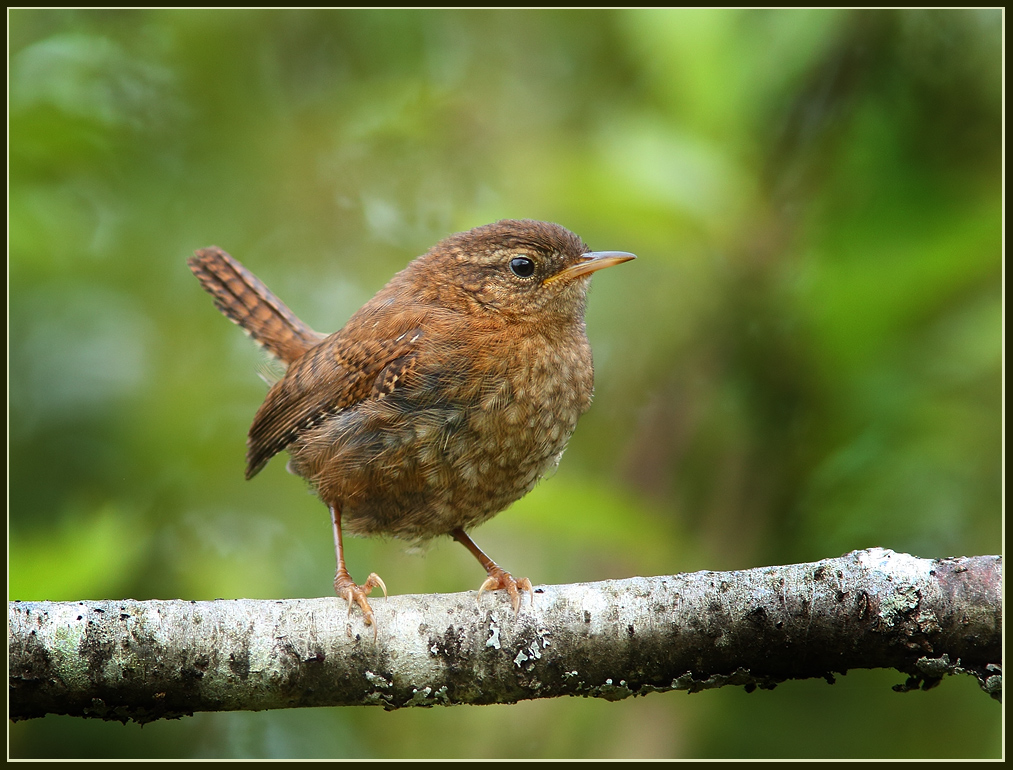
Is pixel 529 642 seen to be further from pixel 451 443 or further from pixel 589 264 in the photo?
pixel 589 264

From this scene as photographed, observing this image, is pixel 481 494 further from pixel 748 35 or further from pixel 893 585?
pixel 748 35

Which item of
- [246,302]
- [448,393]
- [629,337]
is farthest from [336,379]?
[629,337]

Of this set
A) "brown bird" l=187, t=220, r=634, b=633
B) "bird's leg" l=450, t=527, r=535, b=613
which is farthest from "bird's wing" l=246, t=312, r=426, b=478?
"bird's leg" l=450, t=527, r=535, b=613

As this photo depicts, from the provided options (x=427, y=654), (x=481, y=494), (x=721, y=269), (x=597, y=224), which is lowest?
(x=427, y=654)

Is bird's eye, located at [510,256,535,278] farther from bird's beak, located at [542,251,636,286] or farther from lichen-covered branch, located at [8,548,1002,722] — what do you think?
lichen-covered branch, located at [8,548,1002,722]

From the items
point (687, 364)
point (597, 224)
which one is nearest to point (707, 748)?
point (687, 364)
